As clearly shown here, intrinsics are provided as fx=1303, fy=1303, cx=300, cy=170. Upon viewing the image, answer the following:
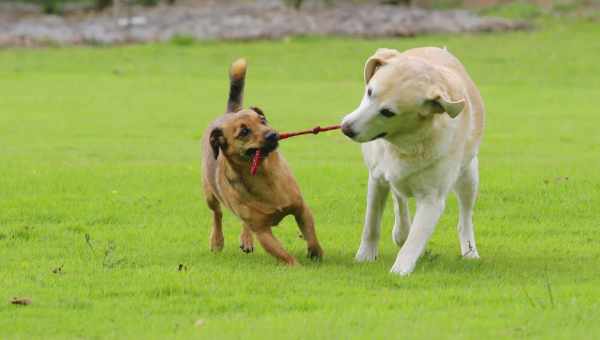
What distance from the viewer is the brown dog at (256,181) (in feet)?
30.2

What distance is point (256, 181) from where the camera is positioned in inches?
372

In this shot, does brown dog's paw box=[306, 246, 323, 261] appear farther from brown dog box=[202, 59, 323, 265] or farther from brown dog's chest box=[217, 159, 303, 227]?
brown dog's chest box=[217, 159, 303, 227]

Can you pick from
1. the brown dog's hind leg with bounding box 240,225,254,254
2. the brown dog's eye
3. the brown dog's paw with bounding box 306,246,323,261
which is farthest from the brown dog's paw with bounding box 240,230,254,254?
the brown dog's eye

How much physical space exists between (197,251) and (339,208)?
255 centimetres

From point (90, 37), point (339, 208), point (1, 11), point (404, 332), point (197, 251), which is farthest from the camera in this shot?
point (1, 11)

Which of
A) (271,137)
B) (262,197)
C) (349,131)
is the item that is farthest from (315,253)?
(349,131)

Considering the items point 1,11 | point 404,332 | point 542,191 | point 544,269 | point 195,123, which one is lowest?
point 1,11

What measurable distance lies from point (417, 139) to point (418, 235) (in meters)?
0.69

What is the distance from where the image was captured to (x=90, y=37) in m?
36.4

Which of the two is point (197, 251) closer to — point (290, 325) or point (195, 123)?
point (290, 325)

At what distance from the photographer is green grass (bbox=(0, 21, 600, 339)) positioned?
24.8 ft

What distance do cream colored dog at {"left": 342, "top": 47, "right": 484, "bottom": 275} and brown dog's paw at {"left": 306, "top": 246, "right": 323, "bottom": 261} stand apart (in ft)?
1.03

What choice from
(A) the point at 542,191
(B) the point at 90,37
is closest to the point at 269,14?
(B) the point at 90,37

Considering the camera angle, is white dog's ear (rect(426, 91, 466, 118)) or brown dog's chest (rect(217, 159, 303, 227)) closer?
white dog's ear (rect(426, 91, 466, 118))
